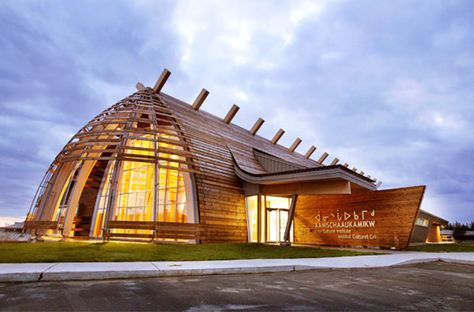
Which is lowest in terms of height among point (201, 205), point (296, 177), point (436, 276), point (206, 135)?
point (436, 276)

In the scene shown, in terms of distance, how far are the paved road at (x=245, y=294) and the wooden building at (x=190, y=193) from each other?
945 cm

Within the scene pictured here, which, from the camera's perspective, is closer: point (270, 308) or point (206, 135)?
point (270, 308)

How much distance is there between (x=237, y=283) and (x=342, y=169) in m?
Answer: 11.3

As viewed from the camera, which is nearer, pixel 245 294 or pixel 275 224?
pixel 245 294

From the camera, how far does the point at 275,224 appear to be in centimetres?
2116

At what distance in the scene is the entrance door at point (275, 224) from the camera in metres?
20.6

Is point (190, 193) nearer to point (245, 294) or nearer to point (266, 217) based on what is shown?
point (266, 217)

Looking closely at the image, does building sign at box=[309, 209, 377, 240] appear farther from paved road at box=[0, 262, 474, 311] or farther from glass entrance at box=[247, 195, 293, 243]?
paved road at box=[0, 262, 474, 311]

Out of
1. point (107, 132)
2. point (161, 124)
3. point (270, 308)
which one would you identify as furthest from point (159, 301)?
point (161, 124)

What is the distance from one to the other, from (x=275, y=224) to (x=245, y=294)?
54.2 ft

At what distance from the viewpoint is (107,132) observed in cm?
1578

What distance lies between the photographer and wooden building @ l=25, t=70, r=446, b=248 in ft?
52.4

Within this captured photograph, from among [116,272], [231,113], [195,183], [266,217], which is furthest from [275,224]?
[116,272]

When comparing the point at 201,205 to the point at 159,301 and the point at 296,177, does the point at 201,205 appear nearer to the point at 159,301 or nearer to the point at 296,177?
the point at 296,177
